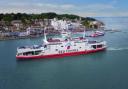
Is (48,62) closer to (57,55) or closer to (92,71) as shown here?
(57,55)

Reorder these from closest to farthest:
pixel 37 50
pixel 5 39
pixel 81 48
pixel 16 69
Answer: pixel 16 69 → pixel 37 50 → pixel 81 48 → pixel 5 39

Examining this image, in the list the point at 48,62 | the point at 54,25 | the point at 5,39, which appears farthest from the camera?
the point at 54,25

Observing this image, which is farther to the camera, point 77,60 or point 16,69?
point 77,60

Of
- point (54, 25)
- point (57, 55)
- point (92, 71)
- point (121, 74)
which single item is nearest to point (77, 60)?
point (57, 55)

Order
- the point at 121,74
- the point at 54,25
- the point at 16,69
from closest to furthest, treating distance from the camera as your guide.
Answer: the point at 121,74
the point at 16,69
the point at 54,25

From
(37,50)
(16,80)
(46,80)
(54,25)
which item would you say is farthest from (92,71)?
(54,25)

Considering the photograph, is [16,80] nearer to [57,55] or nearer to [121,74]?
[121,74]
